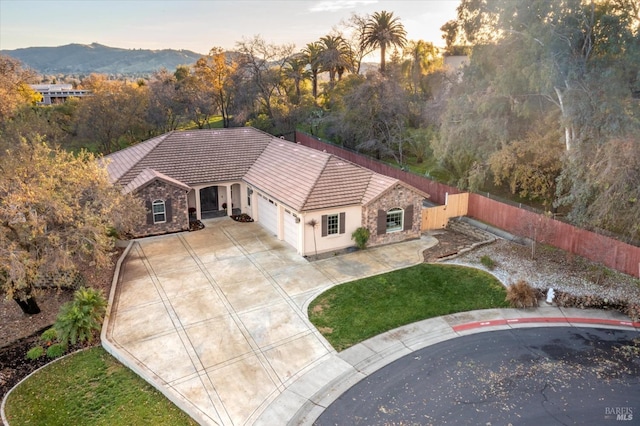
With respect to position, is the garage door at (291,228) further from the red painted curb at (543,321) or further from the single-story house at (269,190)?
the red painted curb at (543,321)

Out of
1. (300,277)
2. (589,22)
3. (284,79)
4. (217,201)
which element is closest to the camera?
(300,277)

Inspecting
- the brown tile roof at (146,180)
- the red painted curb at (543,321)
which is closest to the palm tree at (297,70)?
the brown tile roof at (146,180)

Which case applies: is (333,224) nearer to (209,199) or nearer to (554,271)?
(209,199)

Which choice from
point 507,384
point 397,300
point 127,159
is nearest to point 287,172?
point 127,159

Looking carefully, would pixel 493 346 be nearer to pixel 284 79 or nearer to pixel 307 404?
pixel 307 404

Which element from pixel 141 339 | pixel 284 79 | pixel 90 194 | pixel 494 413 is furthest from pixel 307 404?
pixel 284 79

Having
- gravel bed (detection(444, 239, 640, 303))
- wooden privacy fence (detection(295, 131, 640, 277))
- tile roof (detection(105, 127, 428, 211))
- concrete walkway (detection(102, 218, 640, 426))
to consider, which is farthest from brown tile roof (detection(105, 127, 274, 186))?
gravel bed (detection(444, 239, 640, 303))
